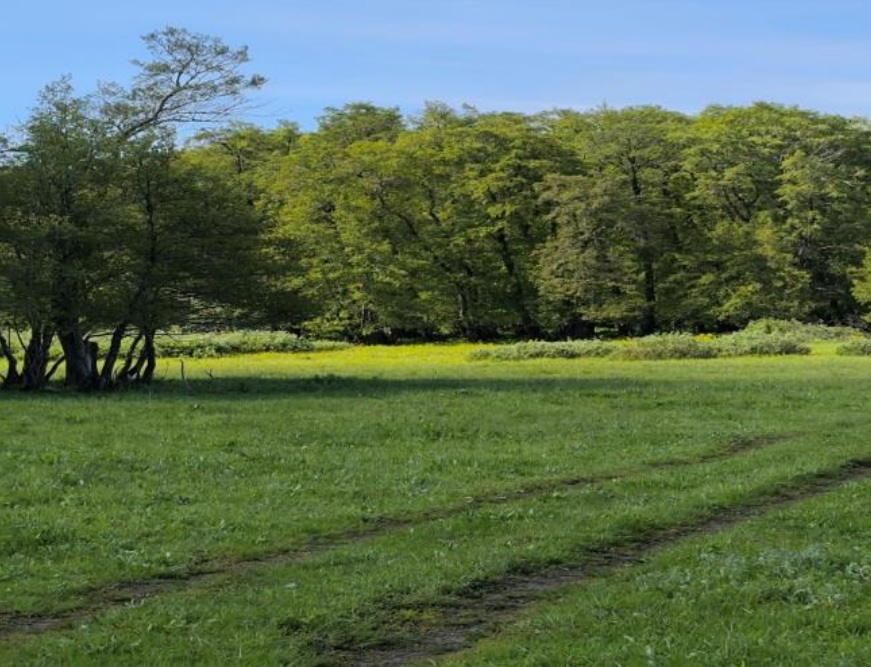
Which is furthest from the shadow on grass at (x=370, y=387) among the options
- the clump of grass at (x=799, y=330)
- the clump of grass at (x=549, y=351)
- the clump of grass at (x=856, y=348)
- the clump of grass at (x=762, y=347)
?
the clump of grass at (x=799, y=330)

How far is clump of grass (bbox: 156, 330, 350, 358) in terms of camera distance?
5394cm

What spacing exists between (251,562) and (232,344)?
160ft

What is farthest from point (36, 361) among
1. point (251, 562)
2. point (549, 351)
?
point (549, 351)

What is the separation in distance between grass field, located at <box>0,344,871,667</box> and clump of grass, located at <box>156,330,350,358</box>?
32.2 meters

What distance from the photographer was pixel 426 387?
28266 mm

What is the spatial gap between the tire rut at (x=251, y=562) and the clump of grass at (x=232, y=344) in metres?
42.5

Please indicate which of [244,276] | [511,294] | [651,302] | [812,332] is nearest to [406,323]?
[511,294]

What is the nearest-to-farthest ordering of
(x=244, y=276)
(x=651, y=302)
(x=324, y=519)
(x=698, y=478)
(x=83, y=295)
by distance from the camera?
(x=324, y=519)
(x=698, y=478)
(x=83, y=295)
(x=244, y=276)
(x=651, y=302)

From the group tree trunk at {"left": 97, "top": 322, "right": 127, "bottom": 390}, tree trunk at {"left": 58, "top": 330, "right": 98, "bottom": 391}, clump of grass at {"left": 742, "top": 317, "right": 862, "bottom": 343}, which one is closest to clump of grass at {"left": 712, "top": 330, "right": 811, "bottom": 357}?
clump of grass at {"left": 742, "top": 317, "right": 862, "bottom": 343}

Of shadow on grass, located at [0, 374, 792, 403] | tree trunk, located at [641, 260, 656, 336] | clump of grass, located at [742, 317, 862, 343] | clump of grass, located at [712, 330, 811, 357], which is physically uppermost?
tree trunk, located at [641, 260, 656, 336]

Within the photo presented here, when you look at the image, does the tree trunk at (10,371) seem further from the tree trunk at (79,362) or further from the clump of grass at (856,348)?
the clump of grass at (856,348)

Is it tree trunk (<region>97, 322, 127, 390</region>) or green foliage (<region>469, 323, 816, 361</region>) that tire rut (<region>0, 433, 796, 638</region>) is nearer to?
tree trunk (<region>97, 322, 127, 390</region>)

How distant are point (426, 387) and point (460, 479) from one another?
48.3ft

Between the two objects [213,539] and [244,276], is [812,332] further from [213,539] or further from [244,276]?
[213,539]
